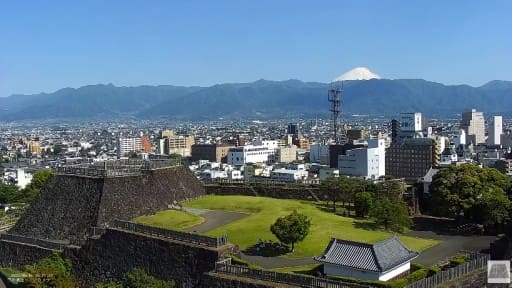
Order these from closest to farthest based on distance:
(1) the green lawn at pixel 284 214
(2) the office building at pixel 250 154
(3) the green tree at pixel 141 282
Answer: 1. (3) the green tree at pixel 141 282
2. (1) the green lawn at pixel 284 214
3. (2) the office building at pixel 250 154

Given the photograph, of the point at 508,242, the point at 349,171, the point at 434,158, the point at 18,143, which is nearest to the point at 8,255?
the point at 508,242

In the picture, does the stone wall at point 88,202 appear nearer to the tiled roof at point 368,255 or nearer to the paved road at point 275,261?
the paved road at point 275,261

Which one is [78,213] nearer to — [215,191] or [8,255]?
[8,255]

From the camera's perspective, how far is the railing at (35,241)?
29.1 metres

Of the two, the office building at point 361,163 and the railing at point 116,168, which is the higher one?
the railing at point 116,168

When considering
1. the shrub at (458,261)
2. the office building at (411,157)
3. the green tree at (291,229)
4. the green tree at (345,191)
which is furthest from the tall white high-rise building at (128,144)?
the shrub at (458,261)

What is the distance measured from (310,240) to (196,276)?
6.13 m

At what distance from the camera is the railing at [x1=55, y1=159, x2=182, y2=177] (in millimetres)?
32156

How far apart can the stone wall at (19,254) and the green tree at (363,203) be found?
55.5 ft

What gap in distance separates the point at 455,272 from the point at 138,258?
44.4 feet

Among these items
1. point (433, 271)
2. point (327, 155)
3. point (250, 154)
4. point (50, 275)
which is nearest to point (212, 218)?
point (50, 275)

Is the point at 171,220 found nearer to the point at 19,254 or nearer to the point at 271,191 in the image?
the point at 19,254

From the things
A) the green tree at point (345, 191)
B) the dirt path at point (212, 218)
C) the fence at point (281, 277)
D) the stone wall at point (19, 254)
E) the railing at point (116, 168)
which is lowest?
the stone wall at point (19, 254)

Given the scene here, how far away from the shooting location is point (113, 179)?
31.2 metres
